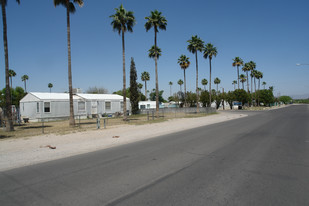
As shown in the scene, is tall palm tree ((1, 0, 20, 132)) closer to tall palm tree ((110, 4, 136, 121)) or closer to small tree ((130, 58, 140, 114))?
tall palm tree ((110, 4, 136, 121))

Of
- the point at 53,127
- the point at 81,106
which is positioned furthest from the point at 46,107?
the point at 53,127

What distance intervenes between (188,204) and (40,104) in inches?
1144

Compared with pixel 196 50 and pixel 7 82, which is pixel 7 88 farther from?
pixel 196 50

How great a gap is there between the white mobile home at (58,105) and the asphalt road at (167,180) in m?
23.9

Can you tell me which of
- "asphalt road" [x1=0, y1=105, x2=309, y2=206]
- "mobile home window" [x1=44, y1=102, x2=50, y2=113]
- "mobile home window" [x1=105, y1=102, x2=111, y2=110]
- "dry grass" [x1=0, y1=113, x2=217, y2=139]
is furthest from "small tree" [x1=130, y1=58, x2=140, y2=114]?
"asphalt road" [x1=0, y1=105, x2=309, y2=206]

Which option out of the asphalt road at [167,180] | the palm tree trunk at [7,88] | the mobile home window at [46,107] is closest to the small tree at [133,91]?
the mobile home window at [46,107]

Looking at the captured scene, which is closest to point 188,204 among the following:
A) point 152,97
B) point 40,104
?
point 40,104

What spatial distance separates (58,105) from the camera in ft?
98.0

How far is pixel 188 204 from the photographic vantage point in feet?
12.9

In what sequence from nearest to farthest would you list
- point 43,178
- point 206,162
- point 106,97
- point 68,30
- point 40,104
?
point 43,178
point 206,162
point 68,30
point 40,104
point 106,97

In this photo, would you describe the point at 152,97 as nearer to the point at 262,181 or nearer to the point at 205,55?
the point at 205,55

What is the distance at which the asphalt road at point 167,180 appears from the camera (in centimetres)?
420

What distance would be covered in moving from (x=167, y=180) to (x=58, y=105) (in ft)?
93.9

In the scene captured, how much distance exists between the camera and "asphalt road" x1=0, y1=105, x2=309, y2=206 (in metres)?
4.20
